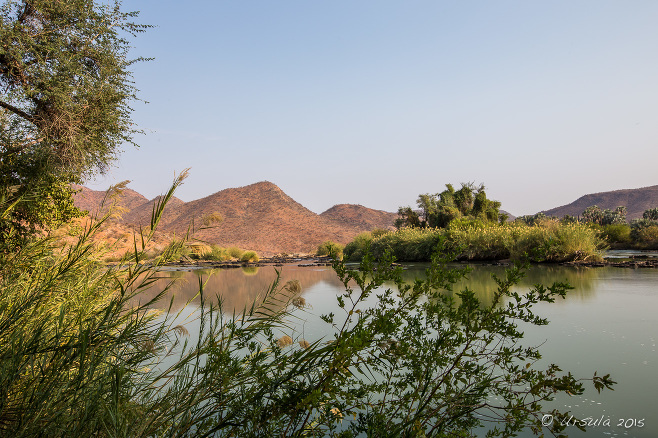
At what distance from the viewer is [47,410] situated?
1281 mm

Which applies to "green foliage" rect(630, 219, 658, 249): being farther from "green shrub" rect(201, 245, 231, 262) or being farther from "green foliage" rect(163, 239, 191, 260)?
"green foliage" rect(163, 239, 191, 260)

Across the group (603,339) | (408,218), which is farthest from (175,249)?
Result: (408,218)

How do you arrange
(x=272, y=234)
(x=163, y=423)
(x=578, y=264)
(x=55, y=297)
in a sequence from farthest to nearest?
(x=272, y=234), (x=578, y=264), (x=55, y=297), (x=163, y=423)

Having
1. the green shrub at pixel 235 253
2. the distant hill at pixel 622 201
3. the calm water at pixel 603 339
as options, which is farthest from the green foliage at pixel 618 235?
the distant hill at pixel 622 201

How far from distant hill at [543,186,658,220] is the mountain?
2917 centimetres

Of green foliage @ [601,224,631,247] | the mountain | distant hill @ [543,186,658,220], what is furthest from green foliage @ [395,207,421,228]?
distant hill @ [543,186,658,220]

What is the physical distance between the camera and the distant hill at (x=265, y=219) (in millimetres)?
38375

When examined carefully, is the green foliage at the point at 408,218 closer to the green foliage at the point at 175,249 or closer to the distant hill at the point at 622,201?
the green foliage at the point at 175,249

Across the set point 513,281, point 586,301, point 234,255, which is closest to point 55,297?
point 513,281

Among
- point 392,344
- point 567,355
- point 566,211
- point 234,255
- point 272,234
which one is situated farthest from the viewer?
point 566,211

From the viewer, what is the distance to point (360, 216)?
51.8 metres

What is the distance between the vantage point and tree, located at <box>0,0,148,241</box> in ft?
20.9

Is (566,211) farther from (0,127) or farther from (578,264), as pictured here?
(0,127)

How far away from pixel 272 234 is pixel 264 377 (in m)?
39.2
